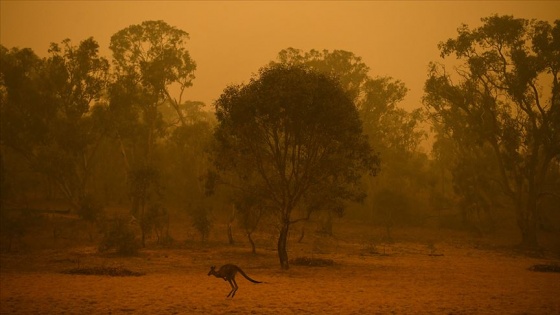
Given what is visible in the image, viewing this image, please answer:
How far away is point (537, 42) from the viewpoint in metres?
33.8

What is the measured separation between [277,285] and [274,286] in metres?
0.29

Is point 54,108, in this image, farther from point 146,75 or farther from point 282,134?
point 282,134

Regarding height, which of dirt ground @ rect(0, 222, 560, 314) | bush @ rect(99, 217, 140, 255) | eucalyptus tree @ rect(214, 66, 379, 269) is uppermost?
eucalyptus tree @ rect(214, 66, 379, 269)

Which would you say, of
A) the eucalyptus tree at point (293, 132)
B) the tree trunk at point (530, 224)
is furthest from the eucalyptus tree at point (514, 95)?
the eucalyptus tree at point (293, 132)

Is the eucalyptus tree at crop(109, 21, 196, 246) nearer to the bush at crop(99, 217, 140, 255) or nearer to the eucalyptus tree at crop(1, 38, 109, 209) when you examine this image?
the eucalyptus tree at crop(1, 38, 109, 209)

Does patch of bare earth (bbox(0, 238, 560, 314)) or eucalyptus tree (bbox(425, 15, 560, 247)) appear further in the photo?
eucalyptus tree (bbox(425, 15, 560, 247))

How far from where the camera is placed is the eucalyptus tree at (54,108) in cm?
3791

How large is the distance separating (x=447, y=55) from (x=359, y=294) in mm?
26849

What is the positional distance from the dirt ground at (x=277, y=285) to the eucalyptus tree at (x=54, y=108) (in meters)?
11.2

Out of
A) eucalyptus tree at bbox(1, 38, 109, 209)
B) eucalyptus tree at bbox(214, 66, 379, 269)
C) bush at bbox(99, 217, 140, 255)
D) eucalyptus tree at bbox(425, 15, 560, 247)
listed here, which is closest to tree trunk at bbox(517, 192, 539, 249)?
eucalyptus tree at bbox(425, 15, 560, 247)

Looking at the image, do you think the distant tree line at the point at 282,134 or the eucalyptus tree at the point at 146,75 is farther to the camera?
the eucalyptus tree at the point at 146,75

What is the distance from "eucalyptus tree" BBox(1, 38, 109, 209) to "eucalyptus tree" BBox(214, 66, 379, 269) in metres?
19.8

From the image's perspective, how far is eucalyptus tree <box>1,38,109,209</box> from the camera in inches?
1492

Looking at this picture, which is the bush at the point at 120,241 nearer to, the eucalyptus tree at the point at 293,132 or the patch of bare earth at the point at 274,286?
the patch of bare earth at the point at 274,286
